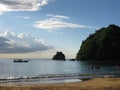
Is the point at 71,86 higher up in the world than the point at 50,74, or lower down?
lower down

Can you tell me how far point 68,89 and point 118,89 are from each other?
4931 millimetres

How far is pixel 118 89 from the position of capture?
1200 inches

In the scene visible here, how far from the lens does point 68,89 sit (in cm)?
3173

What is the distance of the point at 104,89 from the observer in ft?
101

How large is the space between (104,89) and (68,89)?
3.58m

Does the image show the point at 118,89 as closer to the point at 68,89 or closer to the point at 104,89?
the point at 104,89

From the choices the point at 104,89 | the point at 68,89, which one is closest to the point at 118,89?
the point at 104,89

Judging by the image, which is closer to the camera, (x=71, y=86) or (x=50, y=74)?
(x=71, y=86)

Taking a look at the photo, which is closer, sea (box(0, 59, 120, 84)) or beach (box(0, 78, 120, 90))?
beach (box(0, 78, 120, 90))

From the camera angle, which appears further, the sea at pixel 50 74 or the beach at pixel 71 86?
the sea at pixel 50 74

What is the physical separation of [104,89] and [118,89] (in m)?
1.35
